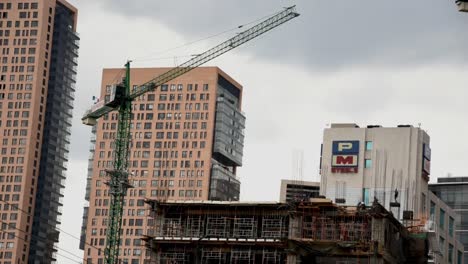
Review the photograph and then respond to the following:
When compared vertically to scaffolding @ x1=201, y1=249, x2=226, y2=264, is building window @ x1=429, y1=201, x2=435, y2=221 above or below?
above

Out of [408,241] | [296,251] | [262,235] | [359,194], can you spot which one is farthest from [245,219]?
[359,194]

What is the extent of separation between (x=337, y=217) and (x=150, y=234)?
88.5 ft

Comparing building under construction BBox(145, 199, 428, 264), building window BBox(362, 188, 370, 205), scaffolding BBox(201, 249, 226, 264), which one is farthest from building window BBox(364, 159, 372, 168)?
scaffolding BBox(201, 249, 226, 264)

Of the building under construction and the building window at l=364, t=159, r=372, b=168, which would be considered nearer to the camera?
the building under construction

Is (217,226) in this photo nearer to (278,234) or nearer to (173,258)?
(173,258)

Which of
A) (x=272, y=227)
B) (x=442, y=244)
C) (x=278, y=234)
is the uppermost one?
(x=442, y=244)

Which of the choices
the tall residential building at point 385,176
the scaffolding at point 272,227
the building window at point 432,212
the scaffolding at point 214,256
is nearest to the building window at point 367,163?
the tall residential building at point 385,176

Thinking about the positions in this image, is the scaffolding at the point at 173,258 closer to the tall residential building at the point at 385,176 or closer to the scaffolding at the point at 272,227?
the scaffolding at the point at 272,227

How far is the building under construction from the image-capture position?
129m

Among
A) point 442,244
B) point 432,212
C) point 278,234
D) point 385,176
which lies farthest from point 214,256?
point 432,212

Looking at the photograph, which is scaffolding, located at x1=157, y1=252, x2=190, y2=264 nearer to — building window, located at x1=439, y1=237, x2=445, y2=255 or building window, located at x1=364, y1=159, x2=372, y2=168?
building window, located at x1=439, y1=237, x2=445, y2=255

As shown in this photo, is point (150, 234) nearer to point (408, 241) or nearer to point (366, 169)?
point (408, 241)

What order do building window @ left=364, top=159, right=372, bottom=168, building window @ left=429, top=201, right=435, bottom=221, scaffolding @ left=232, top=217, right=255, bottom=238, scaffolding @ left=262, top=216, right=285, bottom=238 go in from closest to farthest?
scaffolding @ left=262, top=216, right=285, bottom=238
scaffolding @ left=232, top=217, right=255, bottom=238
building window @ left=429, top=201, right=435, bottom=221
building window @ left=364, top=159, right=372, bottom=168

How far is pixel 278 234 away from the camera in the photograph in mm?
137875
